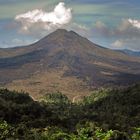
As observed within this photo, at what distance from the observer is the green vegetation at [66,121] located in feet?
190

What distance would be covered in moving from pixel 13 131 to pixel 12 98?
68514 mm

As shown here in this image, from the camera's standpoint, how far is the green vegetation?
57.9 meters

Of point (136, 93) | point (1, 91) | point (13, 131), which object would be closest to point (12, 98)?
point (1, 91)

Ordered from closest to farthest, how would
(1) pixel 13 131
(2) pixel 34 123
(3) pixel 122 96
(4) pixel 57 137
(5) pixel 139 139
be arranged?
(5) pixel 139 139
(4) pixel 57 137
(1) pixel 13 131
(2) pixel 34 123
(3) pixel 122 96

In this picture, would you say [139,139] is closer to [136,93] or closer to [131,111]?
[131,111]

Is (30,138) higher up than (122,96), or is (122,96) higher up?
(30,138)

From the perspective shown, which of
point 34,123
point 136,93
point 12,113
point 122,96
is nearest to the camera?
point 34,123

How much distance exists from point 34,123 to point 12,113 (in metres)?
12.9

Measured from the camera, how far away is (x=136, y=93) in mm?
173000

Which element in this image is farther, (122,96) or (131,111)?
(122,96)

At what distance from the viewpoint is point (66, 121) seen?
99.7m

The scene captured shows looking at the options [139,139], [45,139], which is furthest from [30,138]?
[139,139]

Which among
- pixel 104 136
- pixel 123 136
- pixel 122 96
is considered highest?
pixel 104 136

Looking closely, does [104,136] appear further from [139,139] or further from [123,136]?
[123,136]
